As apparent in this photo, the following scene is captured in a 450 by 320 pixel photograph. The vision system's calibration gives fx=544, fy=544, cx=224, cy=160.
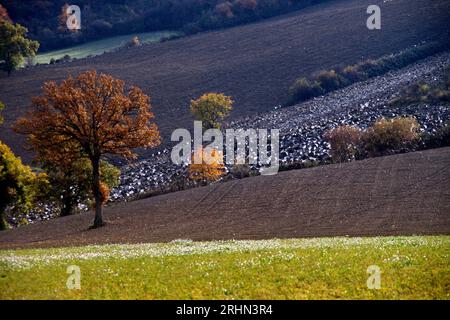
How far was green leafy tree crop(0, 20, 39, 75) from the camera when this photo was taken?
117 m

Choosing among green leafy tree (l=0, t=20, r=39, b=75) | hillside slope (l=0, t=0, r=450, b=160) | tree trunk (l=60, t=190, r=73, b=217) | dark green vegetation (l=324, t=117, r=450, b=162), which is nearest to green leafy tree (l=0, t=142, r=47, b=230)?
tree trunk (l=60, t=190, r=73, b=217)

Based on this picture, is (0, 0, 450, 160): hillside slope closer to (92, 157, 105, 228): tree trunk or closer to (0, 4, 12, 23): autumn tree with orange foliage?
(0, 4, 12, 23): autumn tree with orange foliage

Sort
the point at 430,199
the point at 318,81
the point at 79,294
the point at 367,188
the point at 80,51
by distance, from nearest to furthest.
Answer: the point at 79,294 → the point at 430,199 → the point at 367,188 → the point at 318,81 → the point at 80,51

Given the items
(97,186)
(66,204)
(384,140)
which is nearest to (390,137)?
(384,140)

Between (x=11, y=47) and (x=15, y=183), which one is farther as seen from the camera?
(x=11, y=47)

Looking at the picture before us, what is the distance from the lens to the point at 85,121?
144 ft

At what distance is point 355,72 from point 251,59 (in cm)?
2511

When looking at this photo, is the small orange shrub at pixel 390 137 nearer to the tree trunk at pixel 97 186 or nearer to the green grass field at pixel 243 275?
the tree trunk at pixel 97 186

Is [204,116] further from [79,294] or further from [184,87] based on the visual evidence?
[79,294]

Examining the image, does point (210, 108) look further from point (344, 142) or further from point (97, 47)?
point (97, 47)

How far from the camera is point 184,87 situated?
11275 centimetres

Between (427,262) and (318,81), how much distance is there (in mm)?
89955

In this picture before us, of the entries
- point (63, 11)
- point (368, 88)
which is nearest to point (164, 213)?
point (368, 88)

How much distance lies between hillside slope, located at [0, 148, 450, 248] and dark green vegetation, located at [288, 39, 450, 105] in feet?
148
